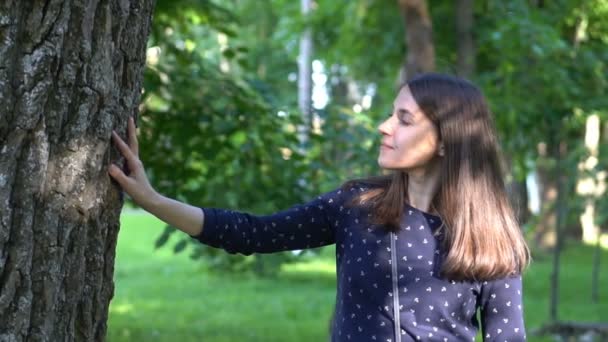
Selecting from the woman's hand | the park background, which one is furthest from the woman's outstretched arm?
the park background

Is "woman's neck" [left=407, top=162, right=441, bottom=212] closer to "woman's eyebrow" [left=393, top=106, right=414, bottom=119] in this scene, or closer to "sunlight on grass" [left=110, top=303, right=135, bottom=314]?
"woman's eyebrow" [left=393, top=106, right=414, bottom=119]

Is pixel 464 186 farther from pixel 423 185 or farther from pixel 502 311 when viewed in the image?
pixel 502 311

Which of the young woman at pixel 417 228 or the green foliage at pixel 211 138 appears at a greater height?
the green foliage at pixel 211 138

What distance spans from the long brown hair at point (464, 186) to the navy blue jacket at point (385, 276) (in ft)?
0.14

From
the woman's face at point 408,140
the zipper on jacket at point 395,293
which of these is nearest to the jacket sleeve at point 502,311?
the zipper on jacket at point 395,293

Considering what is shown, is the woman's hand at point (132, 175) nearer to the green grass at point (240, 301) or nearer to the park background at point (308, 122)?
the park background at point (308, 122)

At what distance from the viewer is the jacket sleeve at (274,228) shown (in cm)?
329

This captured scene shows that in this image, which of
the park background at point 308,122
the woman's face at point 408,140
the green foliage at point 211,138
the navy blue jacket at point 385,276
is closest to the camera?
the navy blue jacket at point 385,276

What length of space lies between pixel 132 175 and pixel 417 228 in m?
0.77

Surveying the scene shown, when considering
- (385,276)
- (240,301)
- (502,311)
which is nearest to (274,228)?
(385,276)

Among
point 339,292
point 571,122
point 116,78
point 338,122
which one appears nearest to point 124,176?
point 116,78

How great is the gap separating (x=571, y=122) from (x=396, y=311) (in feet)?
37.4

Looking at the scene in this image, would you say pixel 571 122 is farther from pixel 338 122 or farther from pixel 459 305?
pixel 459 305

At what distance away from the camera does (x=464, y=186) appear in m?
3.38
